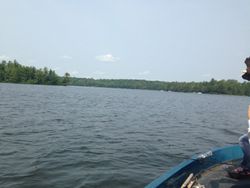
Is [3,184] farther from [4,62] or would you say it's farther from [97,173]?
[4,62]

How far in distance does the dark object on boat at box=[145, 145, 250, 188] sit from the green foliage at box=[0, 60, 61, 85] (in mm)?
124200

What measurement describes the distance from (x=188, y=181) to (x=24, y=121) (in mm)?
17105

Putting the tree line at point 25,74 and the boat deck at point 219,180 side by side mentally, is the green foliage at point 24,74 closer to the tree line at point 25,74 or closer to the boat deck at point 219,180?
the tree line at point 25,74

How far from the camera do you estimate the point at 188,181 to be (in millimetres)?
6066

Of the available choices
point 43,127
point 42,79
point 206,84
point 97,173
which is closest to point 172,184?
point 97,173

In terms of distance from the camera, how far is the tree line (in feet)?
405

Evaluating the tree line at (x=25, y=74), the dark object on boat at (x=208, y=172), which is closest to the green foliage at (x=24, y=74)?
the tree line at (x=25, y=74)

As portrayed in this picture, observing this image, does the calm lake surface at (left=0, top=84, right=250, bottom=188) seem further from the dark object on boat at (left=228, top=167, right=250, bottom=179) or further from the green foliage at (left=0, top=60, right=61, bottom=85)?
the green foliage at (left=0, top=60, right=61, bottom=85)

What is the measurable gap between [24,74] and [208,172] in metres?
130

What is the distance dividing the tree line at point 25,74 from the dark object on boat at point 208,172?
12420 cm

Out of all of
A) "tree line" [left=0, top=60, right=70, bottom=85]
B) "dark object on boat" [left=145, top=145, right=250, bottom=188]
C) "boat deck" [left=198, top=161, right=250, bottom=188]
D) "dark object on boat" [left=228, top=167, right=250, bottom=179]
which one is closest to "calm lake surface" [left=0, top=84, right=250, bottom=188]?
"dark object on boat" [left=145, top=145, right=250, bottom=188]

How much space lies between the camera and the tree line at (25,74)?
12338cm

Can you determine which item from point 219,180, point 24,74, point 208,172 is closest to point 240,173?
point 219,180

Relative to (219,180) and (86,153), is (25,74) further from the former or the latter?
(219,180)
